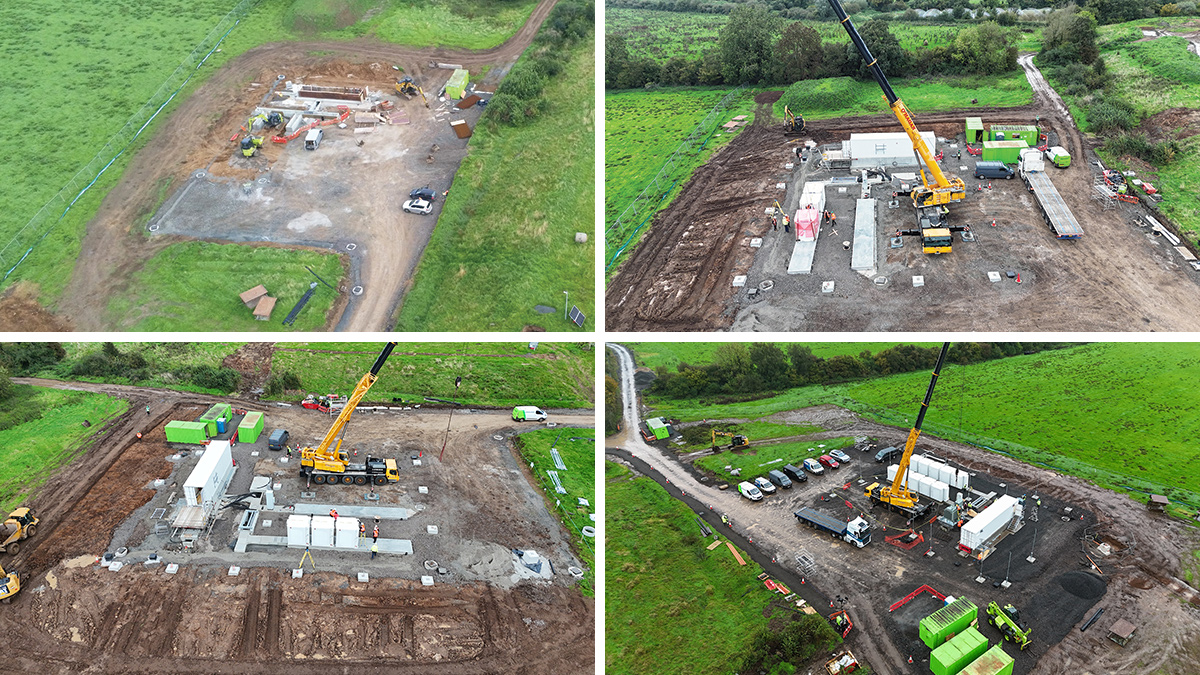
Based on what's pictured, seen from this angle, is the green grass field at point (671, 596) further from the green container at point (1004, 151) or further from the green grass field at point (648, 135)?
the green container at point (1004, 151)

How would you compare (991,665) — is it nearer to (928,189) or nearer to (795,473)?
(795,473)

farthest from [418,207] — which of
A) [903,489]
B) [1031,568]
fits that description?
[1031,568]

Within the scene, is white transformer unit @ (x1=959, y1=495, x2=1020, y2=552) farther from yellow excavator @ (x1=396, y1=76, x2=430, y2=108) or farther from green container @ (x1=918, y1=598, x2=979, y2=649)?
yellow excavator @ (x1=396, y1=76, x2=430, y2=108)

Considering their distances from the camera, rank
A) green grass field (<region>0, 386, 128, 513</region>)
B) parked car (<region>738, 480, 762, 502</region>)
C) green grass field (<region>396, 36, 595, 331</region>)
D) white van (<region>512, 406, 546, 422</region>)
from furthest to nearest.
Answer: white van (<region>512, 406, 546, 422</region>), green grass field (<region>396, 36, 595, 331</region>), parked car (<region>738, 480, 762, 502</region>), green grass field (<region>0, 386, 128, 513</region>)

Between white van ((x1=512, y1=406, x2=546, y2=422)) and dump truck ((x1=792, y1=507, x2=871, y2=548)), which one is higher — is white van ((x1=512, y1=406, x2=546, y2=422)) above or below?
below

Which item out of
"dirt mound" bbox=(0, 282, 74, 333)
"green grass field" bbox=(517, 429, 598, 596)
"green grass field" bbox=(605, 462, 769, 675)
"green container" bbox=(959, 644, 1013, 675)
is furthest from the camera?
"dirt mound" bbox=(0, 282, 74, 333)

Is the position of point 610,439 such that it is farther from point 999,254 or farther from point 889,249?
point 999,254

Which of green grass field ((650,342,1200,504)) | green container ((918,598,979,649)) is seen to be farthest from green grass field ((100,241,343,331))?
green container ((918,598,979,649))
